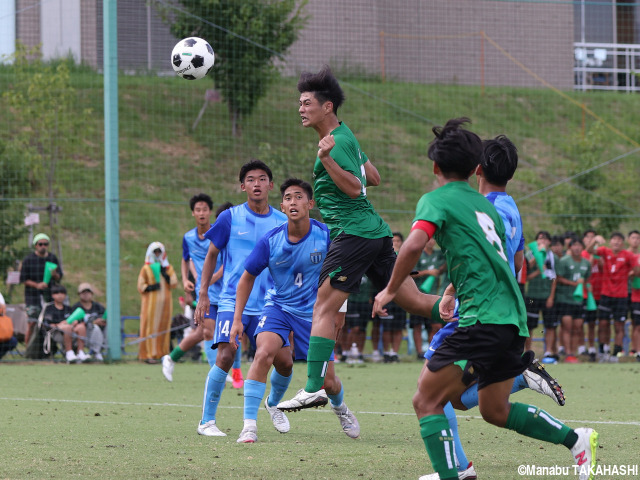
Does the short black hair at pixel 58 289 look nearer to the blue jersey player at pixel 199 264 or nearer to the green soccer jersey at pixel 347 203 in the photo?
the blue jersey player at pixel 199 264

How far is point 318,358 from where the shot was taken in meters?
6.25

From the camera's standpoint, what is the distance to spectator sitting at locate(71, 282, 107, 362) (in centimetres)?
1538

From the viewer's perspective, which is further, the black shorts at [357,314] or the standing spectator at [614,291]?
the standing spectator at [614,291]

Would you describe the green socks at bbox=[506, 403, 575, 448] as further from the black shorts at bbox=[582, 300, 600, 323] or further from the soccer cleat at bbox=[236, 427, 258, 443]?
the black shorts at bbox=[582, 300, 600, 323]

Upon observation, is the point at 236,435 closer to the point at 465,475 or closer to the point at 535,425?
the point at 465,475

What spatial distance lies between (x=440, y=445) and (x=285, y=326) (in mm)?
2628

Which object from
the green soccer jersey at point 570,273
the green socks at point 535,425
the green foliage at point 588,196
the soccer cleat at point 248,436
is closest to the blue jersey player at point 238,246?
the soccer cleat at point 248,436

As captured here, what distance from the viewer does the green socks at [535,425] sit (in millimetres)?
4566

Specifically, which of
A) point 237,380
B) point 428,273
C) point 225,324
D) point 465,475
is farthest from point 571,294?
point 465,475

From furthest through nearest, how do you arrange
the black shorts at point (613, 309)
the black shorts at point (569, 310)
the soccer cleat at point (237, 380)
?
the black shorts at point (613, 309)
the black shorts at point (569, 310)
the soccer cleat at point (237, 380)

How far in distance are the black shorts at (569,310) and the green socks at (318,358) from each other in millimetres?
10692

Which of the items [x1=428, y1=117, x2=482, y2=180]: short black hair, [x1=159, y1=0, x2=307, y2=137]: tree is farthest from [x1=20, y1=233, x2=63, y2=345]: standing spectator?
[x1=428, y1=117, x2=482, y2=180]: short black hair

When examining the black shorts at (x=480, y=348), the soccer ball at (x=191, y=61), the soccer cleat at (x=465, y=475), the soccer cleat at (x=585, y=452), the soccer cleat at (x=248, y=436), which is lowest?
the soccer cleat at (x=248, y=436)

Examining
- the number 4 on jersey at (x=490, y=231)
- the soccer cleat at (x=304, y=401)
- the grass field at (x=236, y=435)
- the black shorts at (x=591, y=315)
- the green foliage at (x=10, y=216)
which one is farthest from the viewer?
the green foliage at (x=10, y=216)
